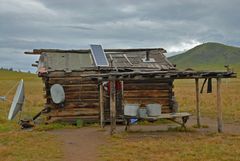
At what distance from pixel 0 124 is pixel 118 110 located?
228 inches

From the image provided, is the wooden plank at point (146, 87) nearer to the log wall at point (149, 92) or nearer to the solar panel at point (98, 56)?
the log wall at point (149, 92)

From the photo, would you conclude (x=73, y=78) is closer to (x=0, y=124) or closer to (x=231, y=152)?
(x=0, y=124)

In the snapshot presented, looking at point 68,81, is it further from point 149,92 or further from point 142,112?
point 142,112

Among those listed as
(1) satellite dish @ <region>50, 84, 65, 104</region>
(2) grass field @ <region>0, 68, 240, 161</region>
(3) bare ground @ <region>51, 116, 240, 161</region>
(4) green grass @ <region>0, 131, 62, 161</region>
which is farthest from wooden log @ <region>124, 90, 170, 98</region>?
(4) green grass @ <region>0, 131, 62, 161</region>

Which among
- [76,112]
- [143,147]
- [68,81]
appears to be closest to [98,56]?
[68,81]

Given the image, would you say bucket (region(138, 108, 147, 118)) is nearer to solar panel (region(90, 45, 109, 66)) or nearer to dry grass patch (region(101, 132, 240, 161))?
dry grass patch (region(101, 132, 240, 161))

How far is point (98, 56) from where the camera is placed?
20781 mm

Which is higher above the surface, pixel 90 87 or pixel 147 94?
pixel 90 87

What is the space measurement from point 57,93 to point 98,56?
266 cm

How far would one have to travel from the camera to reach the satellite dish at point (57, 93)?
20281mm

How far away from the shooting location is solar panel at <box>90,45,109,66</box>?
20188mm

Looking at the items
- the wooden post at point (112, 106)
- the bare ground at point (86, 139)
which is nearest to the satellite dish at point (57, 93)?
the bare ground at point (86, 139)

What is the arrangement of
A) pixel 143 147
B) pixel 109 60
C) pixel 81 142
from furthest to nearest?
pixel 109 60 → pixel 81 142 → pixel 143 147

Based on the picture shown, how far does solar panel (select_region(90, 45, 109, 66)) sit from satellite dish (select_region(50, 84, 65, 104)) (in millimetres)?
2173
